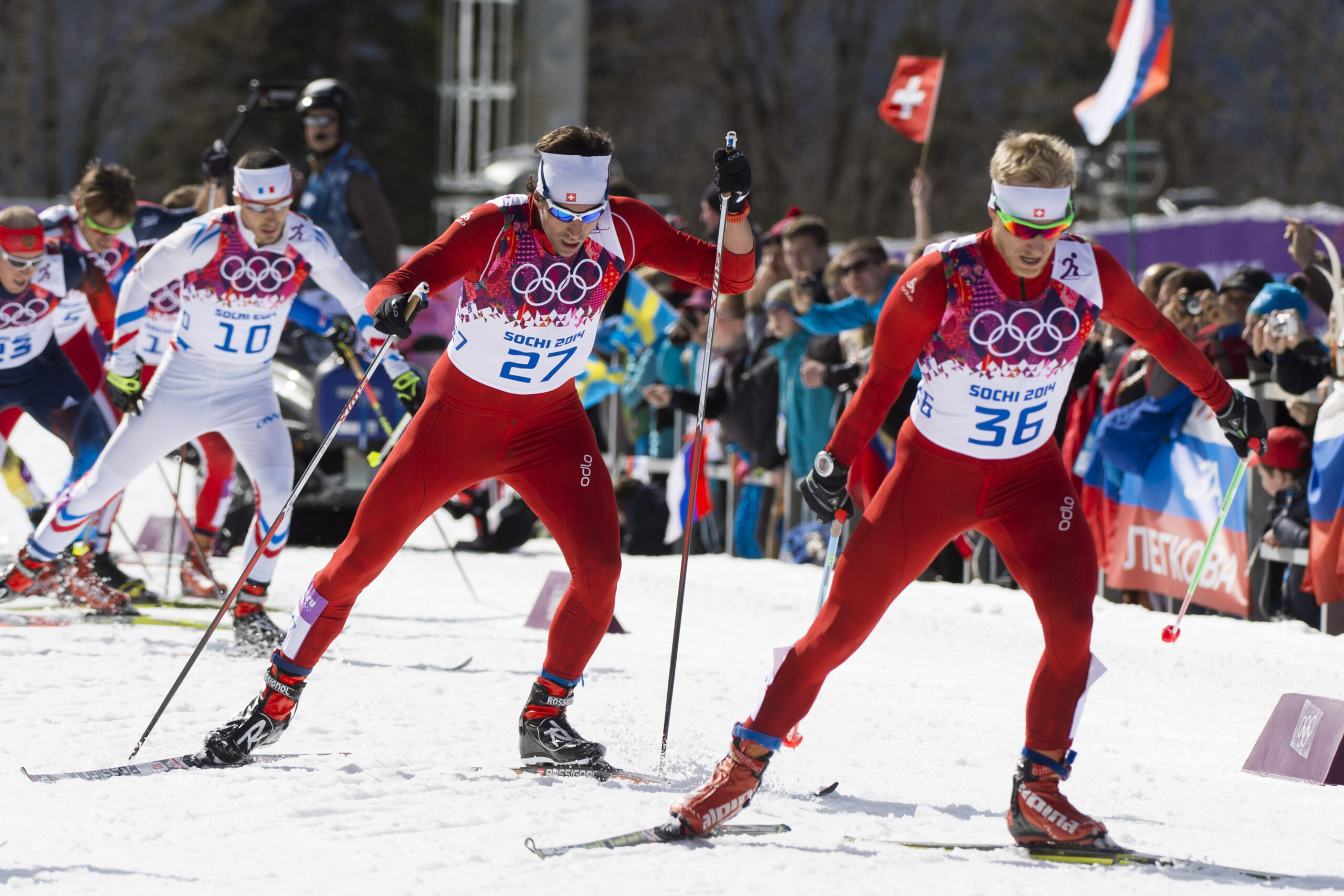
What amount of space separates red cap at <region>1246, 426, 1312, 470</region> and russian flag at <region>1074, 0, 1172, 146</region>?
147 inches

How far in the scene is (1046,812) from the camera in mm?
3891

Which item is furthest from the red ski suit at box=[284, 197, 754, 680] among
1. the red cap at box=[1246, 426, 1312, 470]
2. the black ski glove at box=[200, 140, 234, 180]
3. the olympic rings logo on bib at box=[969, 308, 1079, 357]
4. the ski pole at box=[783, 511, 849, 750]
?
the black ski glove at box=[200, 140, 234, 180]

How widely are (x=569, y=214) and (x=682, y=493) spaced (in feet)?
17.8

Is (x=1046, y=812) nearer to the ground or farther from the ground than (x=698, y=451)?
nearer to the ground

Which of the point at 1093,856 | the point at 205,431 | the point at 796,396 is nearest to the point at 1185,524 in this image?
the point at 796,396

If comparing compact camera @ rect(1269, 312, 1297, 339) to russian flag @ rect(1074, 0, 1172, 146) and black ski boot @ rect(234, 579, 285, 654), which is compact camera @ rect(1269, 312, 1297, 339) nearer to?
russian flag @ rect(1074, 0, 1172, 146)

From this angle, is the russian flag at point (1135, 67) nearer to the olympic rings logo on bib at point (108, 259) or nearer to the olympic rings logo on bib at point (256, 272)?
the olympic rings logo on bib at point (256, 272)

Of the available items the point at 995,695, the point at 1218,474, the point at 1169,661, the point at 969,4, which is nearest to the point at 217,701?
the point at 995,695

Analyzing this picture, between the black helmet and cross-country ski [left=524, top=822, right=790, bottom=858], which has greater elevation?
the black helmet

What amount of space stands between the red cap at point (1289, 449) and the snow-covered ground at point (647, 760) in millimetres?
752

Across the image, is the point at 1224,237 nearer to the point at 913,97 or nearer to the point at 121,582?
the point at 913,97

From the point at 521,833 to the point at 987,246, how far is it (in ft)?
6.36

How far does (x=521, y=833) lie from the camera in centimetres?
396

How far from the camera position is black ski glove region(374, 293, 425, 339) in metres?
4.38
